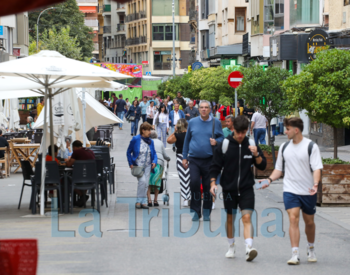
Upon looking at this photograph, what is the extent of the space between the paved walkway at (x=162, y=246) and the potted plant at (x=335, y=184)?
27 centimetres

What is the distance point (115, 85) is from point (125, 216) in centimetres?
349

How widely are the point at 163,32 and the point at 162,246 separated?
3495 inches

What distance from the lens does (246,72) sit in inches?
771

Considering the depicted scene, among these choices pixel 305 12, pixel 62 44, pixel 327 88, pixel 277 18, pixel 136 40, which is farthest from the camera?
pixel 136 40

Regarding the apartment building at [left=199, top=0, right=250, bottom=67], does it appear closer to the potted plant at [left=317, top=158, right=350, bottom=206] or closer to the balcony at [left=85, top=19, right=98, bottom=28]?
the potted plant at [left=317, top=158, right=350, bottom=206]

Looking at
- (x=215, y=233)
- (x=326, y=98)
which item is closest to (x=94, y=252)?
(x=215, y=233)

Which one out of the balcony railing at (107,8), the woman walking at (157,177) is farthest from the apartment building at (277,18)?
the balcony railing at (107,8)

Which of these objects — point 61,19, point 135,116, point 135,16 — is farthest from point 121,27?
point 135,116

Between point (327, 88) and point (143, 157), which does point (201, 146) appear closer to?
point (143, 157)

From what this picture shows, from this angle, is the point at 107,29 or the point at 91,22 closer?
the point at 91,22

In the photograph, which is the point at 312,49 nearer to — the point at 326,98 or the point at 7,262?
the point at 326,98

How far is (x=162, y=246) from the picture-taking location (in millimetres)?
8102

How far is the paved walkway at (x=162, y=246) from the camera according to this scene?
6.93 meters

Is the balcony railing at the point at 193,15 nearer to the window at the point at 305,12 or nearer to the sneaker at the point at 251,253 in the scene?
the window at the point at 305,12
